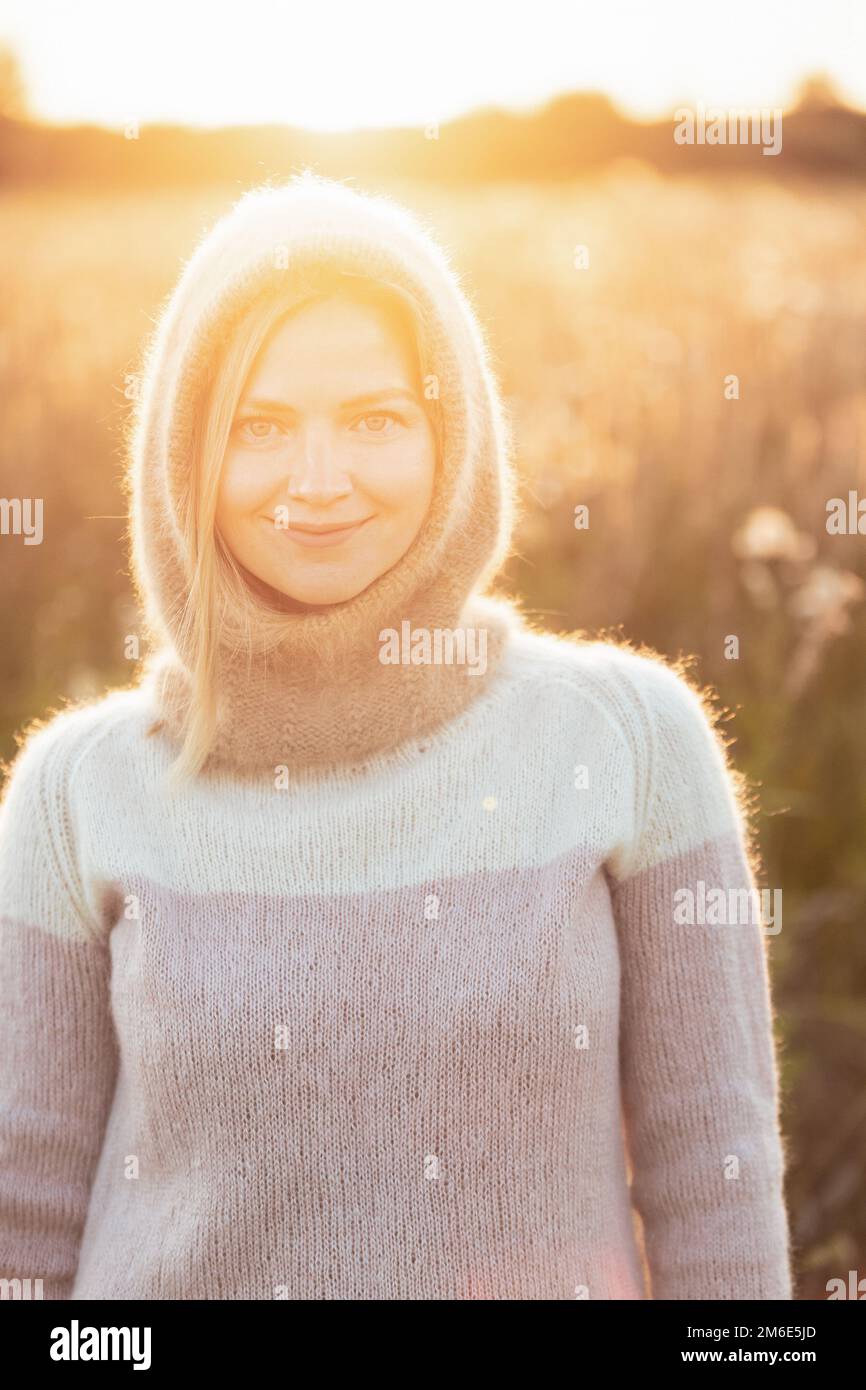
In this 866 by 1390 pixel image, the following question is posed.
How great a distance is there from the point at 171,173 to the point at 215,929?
13.8m

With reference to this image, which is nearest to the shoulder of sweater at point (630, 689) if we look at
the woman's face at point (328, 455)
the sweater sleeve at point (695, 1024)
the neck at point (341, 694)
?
the sweater sleeve at point (695, 1024)

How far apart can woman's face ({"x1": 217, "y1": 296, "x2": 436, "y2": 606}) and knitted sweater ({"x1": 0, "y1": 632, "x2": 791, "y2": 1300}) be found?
0.92ft

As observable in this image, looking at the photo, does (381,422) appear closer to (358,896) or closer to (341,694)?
(341,694)

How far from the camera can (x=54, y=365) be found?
→ 5.20 meters

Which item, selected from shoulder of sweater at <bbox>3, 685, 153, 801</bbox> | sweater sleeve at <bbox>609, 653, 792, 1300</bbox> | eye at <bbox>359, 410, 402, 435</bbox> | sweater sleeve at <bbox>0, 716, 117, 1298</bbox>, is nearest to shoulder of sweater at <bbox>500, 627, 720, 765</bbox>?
sweater sleeve at <bbox>609, 653, 792, 1300</bbox>

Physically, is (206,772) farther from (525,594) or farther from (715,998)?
(525,594)

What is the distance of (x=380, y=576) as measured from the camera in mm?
1832

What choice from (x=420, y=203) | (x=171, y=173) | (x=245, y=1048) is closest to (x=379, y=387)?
(x=245, y=1048)

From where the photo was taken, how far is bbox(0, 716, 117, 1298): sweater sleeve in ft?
6.04

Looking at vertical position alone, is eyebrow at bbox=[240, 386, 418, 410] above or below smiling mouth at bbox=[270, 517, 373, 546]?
above

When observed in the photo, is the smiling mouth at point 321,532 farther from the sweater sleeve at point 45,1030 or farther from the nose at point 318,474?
the sweater sleeve at point 45,1030

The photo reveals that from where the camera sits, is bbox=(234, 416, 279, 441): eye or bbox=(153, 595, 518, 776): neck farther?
bbox=(153, 595, 518, 776): neck

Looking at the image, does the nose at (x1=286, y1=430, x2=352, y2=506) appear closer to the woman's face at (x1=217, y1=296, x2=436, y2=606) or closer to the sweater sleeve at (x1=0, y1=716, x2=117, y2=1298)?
the woman's face at (x1=217, y1=296, x2=436, y2=606)

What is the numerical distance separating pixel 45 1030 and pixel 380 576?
0.76 metres
